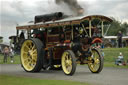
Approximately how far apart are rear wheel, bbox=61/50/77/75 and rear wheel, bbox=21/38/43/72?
1641 millimetres

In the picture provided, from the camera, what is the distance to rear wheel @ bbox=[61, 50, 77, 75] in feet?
41.9

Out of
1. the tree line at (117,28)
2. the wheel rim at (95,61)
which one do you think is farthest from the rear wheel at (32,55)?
the tree line at (117,28)

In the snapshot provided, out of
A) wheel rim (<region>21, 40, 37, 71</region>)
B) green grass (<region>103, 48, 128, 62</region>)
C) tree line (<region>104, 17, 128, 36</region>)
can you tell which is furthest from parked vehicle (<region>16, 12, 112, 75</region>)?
tree line (<region>104, 17, 128, 36</region>)

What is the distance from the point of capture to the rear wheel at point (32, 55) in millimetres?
14656

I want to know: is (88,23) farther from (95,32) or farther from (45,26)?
(45,26)

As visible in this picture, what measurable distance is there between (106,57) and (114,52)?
38.9 inches

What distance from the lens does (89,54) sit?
1411 centimetres

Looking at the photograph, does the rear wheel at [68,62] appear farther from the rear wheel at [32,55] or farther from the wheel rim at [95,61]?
the rear wheel at [32,55]

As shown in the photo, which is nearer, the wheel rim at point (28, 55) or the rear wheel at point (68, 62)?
the rear wheel at point (68, 62)

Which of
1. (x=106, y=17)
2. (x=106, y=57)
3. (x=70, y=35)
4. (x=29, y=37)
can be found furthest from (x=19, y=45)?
(x=106, y=57)

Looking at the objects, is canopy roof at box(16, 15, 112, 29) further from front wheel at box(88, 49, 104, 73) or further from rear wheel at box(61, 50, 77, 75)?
front wheel at box(88, 49, 104, 73)

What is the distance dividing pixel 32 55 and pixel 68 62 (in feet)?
8.85

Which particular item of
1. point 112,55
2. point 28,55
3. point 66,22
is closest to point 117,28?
point 112,55

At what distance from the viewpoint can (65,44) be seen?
45.2ft
